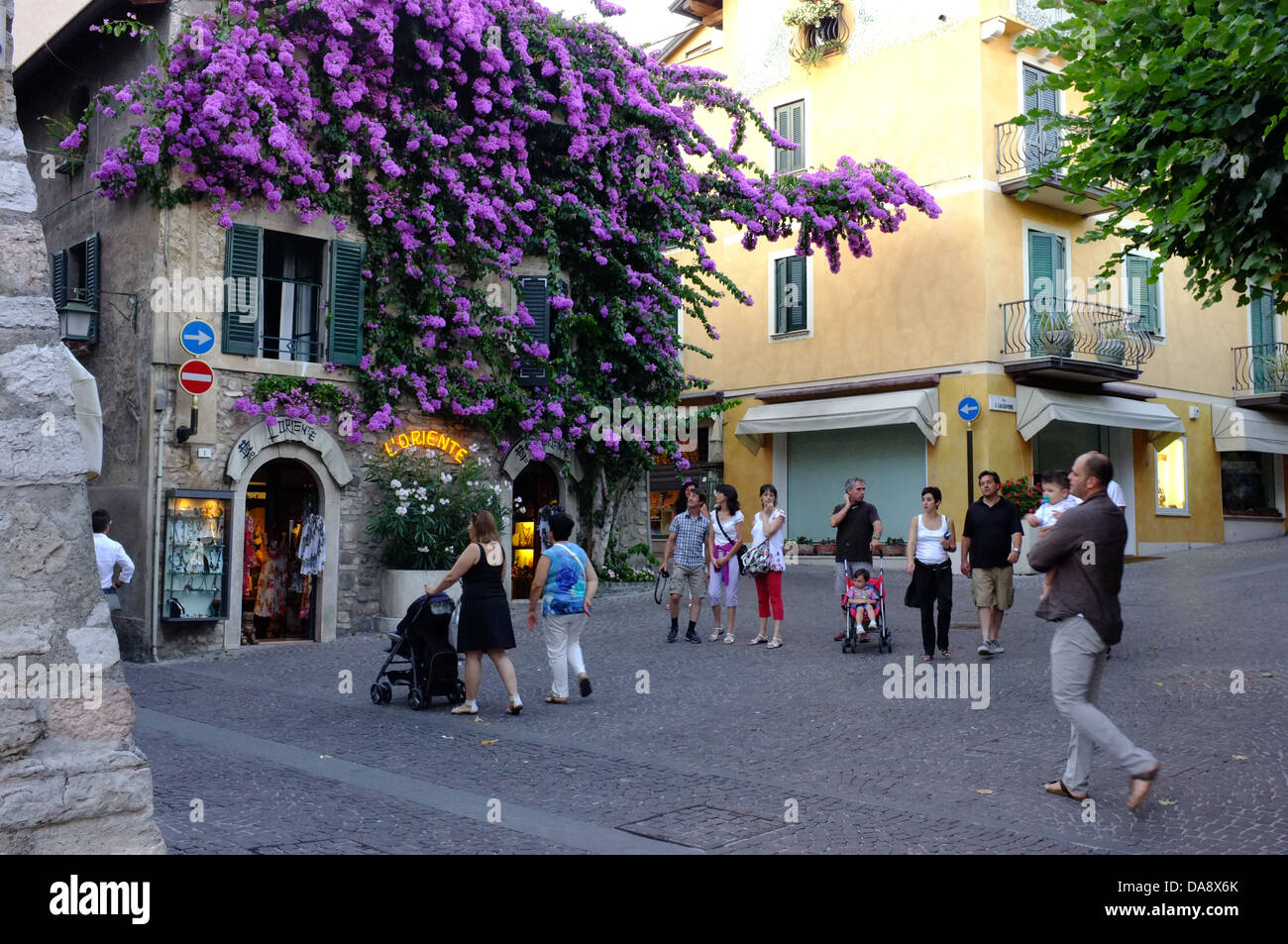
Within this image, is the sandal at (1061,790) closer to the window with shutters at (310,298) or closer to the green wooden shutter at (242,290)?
the green wooden shutter at (242,290)

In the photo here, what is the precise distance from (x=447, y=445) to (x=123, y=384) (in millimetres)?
4429

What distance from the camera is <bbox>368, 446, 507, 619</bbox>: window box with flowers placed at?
15.6 m

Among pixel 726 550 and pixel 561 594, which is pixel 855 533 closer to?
pixel 726 550

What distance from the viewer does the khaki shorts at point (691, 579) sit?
13641 millimetres

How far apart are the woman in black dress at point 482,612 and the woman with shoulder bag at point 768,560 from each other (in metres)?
4.12

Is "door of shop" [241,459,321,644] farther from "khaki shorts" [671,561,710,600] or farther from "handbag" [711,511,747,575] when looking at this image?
"handbag" [711,511,747,575]

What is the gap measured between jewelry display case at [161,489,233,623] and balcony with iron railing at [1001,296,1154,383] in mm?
14621

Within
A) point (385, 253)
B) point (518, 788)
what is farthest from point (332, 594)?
point (518, 788)

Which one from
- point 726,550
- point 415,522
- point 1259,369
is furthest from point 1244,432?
point 415,522

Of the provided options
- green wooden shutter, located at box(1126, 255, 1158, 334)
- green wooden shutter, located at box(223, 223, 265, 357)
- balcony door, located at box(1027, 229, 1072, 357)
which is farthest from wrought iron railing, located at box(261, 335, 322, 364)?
green wooden shutter, located at box(1126, 255, 1158, 334)

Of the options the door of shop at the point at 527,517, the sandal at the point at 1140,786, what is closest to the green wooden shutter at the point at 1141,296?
the door of shop at the point at 527,517

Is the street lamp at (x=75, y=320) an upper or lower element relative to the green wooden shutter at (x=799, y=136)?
lower

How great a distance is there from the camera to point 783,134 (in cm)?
2567
